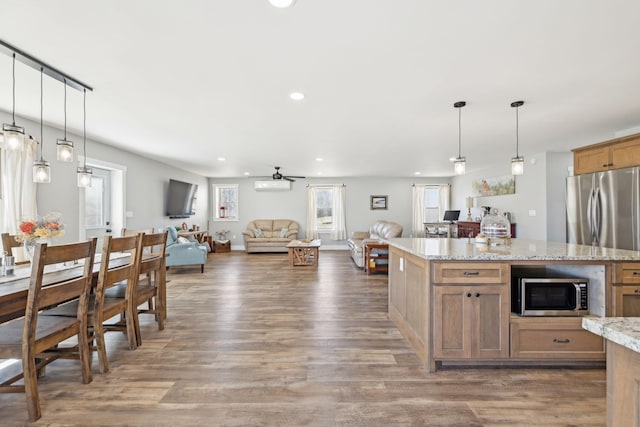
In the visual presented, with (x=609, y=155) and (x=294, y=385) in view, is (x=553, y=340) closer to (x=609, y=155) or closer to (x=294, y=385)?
(x=294, y=385)

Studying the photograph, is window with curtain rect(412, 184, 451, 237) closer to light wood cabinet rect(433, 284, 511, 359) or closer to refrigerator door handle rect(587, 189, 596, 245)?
refrigerator door handle rect(587, 189, 596, 245)

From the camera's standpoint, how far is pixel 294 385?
2.07 meters

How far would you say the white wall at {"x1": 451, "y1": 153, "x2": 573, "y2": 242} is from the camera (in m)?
5.75

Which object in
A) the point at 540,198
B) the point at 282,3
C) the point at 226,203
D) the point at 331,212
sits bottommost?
the point at 331,212

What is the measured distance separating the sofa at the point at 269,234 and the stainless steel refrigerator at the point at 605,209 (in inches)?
257

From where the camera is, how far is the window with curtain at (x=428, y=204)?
9656mm

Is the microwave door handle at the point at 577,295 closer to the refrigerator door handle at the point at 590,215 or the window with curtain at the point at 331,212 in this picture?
the refrigerator door handle at the point at 590,215

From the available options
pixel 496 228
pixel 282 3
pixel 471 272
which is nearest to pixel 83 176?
pixel 282 3

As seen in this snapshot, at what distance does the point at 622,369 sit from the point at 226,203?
10082mm

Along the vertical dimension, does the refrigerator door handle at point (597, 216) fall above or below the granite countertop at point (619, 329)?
above

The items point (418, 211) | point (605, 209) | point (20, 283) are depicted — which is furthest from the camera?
point (418, 211)

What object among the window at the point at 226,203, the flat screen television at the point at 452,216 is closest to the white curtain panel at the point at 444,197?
the flat screen television at the point at 452,216

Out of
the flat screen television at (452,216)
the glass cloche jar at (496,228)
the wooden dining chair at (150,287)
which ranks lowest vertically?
the wooden dining chair at (150,287)

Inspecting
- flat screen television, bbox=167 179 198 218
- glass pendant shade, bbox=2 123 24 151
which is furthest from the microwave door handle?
flat screen television, bbox=167 179 198 218
